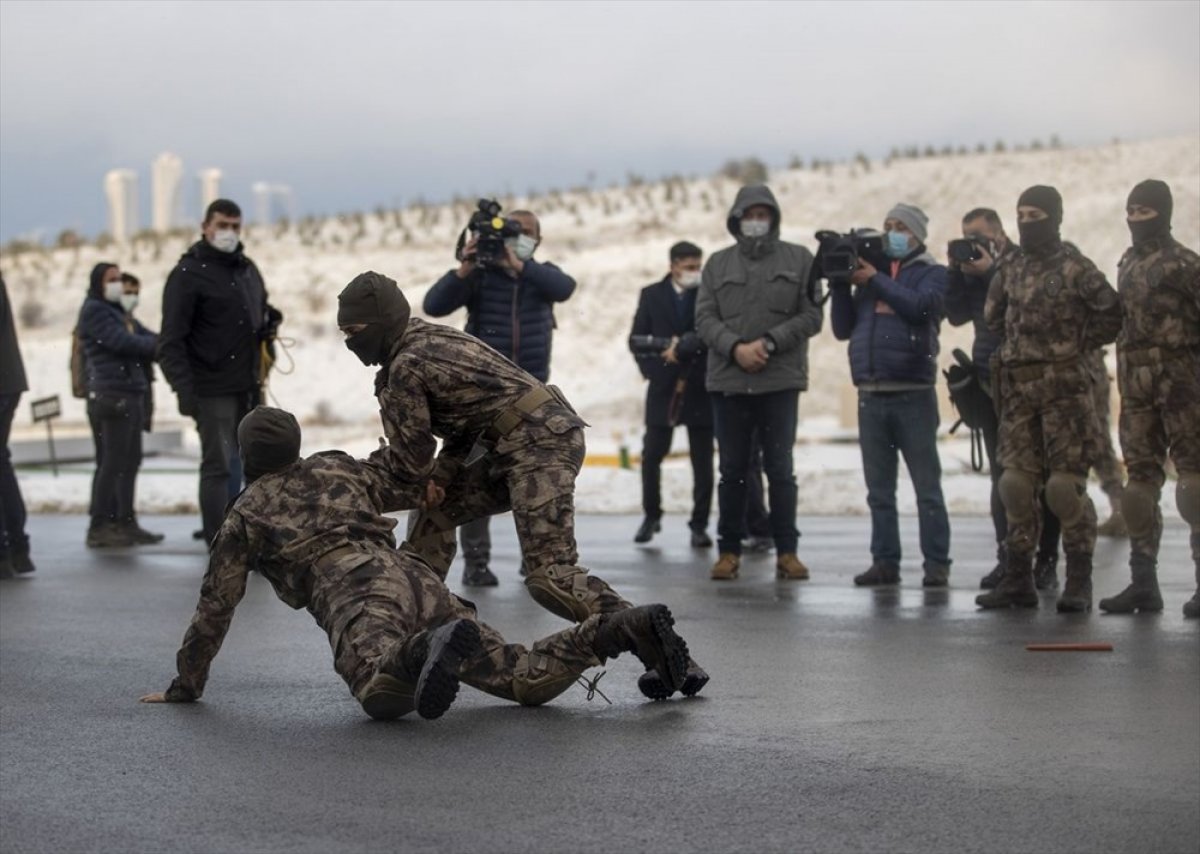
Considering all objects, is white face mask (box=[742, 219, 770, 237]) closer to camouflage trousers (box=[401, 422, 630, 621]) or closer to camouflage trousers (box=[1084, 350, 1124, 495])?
camouflage trousers (box=[1084, 350, 1124, 495])

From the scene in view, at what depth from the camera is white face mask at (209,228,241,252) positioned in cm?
1281

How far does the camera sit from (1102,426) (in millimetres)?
12266

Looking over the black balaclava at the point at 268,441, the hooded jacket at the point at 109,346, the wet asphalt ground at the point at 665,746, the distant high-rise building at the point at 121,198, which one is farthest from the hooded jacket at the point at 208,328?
the distant high-rise building at the point at 121,198

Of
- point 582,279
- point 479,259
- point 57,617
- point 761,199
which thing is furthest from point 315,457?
point 582,279

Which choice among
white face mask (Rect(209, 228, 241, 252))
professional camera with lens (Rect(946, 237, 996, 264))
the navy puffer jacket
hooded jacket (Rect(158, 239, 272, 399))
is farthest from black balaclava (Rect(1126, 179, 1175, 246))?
white face mask (Rect(209, 228, 241, 252))

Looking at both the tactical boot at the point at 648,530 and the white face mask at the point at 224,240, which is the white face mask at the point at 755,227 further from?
the tactical boot at the point at 648,530

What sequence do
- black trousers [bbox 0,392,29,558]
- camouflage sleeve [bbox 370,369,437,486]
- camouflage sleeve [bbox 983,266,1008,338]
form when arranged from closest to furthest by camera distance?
camouflage sleeve [bbox 370,369,437,486] < camouflage sleeve [bbox 983,266,1008,338] < black trousers [bbox 0,392,29,558]

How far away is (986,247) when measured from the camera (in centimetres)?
1178

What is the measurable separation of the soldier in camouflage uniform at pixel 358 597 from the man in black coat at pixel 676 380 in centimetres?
680

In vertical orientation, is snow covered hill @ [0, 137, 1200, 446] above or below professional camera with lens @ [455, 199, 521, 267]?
below

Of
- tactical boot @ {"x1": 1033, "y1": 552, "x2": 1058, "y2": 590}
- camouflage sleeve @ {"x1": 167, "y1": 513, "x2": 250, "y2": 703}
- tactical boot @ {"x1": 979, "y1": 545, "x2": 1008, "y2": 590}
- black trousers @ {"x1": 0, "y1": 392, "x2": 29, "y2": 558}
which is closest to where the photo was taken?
camouflage sleeve @ {"x1": 167, "y1": 513, "x2": 250, "y2": 703}

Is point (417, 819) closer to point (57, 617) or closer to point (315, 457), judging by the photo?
point (315, 457)

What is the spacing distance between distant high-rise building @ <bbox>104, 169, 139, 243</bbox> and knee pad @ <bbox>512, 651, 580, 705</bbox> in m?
121

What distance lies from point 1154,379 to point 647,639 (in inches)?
163
